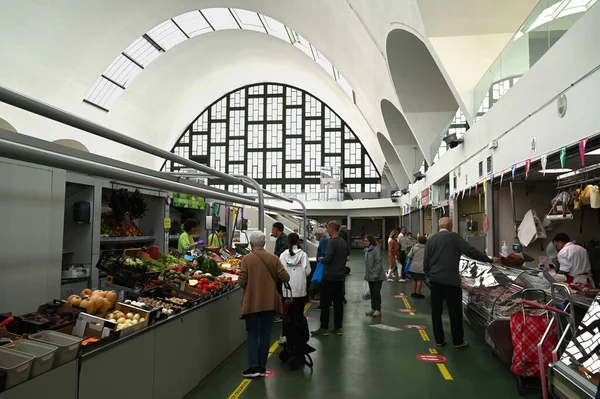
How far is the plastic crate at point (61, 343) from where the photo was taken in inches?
101

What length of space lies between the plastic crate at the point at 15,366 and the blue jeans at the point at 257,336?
2535 mm

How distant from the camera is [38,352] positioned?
250 centimetres

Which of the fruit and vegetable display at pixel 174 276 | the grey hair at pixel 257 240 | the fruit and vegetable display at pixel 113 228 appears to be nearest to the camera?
the grey hair at pixel 257 240

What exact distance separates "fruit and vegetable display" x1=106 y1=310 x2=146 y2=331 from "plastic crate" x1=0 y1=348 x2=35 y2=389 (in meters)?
1.00

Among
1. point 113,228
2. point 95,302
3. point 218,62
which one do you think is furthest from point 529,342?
point 218,62

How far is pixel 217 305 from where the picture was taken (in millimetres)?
5035

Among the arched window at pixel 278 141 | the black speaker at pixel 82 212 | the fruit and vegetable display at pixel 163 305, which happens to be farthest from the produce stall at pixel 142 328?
the arched window at pixel 278 141

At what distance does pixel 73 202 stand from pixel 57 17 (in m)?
17.6

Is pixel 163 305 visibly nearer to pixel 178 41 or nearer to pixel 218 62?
pixel 178 41

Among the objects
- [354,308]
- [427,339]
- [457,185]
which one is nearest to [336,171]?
[457,185]

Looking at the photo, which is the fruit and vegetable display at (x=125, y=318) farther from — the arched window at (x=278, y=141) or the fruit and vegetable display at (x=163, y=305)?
the arched window at (x=278, y=141)

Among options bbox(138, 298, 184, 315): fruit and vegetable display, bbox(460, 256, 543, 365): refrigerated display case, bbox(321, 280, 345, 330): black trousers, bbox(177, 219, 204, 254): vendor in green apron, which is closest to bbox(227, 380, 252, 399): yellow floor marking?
bbox(138, 298, 184, 315): fruit and vegetable display

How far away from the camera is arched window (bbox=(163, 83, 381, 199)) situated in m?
37.3

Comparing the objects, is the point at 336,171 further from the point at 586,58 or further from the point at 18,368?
the point at 18,368
